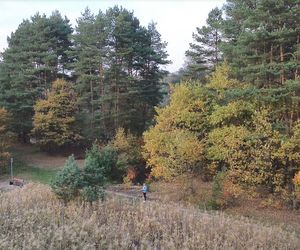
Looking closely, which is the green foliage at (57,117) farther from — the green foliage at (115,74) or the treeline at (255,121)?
the treeline at (255,121)

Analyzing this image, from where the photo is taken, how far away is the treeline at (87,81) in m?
37.7

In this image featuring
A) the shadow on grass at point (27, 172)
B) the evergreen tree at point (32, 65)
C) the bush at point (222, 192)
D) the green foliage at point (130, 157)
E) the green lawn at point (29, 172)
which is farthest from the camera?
the evergreen tree at point (32, 65)

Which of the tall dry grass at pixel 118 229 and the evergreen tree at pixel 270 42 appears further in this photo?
the evergreen tree at pixel 270 42

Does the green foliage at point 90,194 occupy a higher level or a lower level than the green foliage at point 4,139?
lower

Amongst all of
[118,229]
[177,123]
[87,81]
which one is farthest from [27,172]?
[118,229]

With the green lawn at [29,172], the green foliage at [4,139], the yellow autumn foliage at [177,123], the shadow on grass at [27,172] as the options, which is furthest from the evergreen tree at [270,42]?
the green foliage at [4,139]

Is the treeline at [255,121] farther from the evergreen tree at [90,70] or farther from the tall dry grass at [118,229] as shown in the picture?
the evergreen tree at [90,70]

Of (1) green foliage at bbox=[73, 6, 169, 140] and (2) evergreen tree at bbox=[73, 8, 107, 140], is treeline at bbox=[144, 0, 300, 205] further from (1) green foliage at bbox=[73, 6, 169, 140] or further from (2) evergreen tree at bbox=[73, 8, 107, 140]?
(2) evergreen tree at bbox=[73, 8, 107, 140]

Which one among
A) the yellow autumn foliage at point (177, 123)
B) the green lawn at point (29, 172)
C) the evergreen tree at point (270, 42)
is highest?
the evergreen tree at point (270, 42)

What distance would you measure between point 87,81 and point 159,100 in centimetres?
719

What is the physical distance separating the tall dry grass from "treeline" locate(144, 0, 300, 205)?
1020cm

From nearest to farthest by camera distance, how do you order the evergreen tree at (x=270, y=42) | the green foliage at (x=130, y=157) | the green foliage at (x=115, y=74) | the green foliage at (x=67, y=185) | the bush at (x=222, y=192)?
the green foliage at (x=67, y=185), the evergreen tree at (x=270, y=42), the bush at (x=222, y=192), the green foliage at (x=130, y=157), the green foliage at (x=115, y=74)

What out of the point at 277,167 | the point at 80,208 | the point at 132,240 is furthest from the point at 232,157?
the point at 132,240

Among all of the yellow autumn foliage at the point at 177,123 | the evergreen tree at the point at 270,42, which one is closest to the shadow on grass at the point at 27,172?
the yellow autumn foliage at the point at 177,123
